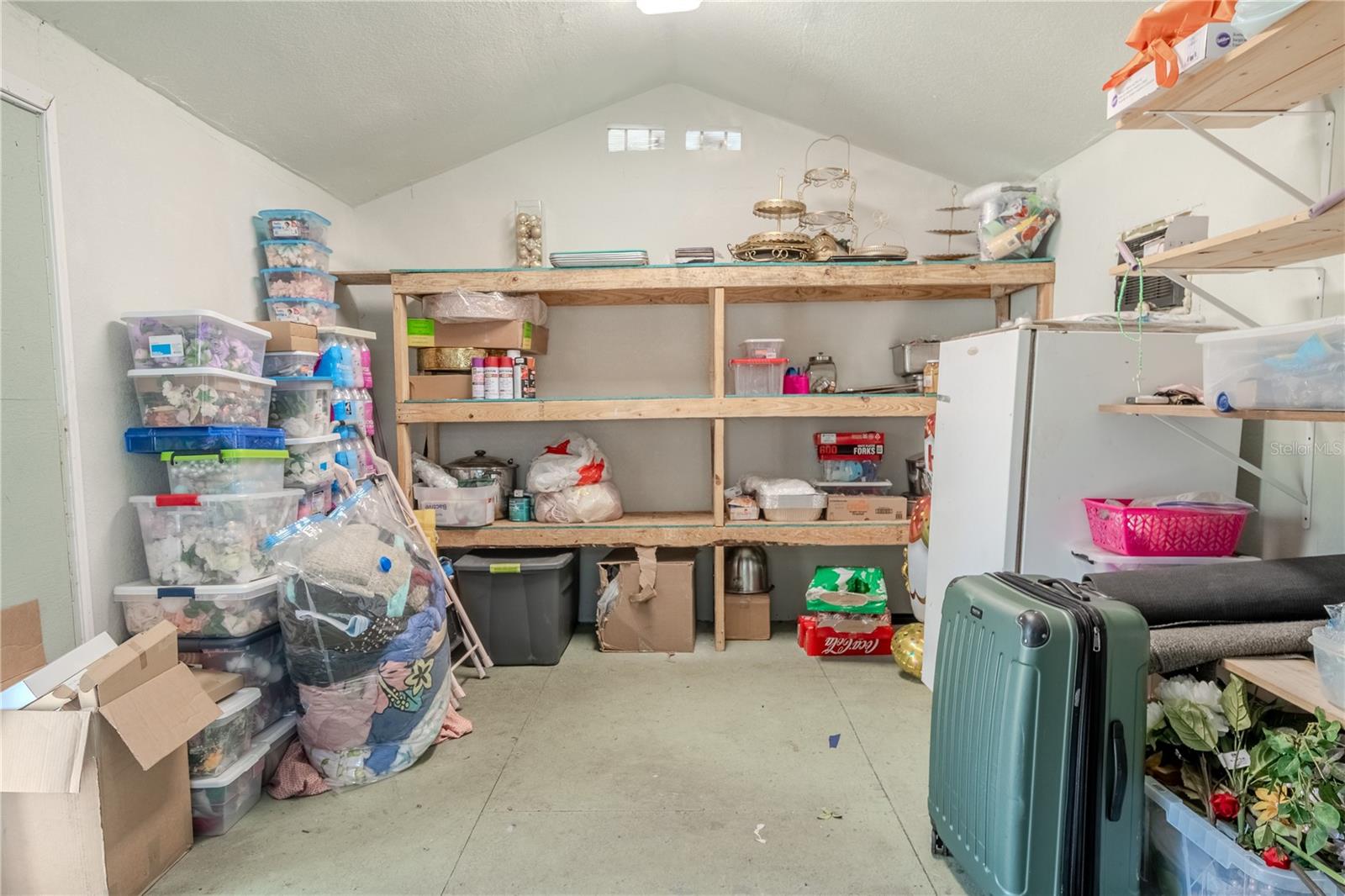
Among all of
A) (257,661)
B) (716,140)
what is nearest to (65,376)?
(257,661)

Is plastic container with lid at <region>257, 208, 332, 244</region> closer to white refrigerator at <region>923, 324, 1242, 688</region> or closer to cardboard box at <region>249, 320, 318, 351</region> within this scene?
cardboard box at <region>249, 320, 318, 351</region>

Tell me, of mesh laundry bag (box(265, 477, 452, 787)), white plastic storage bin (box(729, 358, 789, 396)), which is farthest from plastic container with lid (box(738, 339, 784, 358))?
mesh laundry bag (box(265, 477, 452, 787))

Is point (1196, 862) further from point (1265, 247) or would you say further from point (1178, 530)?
point (1265, 247)

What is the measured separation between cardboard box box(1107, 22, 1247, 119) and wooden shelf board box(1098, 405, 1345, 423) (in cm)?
70

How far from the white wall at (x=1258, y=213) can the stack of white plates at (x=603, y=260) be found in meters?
1.88

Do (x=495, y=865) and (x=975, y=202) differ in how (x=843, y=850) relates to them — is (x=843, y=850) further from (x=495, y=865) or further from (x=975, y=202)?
(x=975, y=202)

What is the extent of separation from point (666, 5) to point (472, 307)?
1483 millimetres

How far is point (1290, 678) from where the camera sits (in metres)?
1.30

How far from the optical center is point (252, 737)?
2.05m

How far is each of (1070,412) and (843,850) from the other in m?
1.43

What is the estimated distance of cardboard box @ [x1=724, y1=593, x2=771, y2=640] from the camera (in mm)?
3346

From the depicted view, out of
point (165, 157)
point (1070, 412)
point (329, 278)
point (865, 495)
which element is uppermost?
point (165, 157)

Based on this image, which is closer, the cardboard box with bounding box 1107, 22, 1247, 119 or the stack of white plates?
the cardboard box with bounding box 1107, 22, 1247, 119

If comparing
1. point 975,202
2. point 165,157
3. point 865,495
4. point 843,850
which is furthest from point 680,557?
point 165,157
